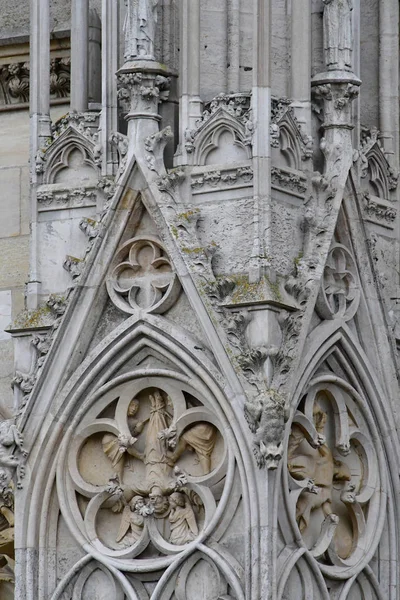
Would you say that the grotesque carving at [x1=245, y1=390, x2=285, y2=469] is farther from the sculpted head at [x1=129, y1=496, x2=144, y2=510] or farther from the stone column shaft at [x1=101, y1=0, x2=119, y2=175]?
the stone column shaft at [x1=101, y1=0, x2=119, y2=175]

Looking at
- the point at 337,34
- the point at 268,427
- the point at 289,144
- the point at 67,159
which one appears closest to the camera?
the point at 268,427

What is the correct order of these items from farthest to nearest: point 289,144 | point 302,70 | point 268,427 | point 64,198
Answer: point 64,198, point 302,70, point 289,144, point 268,427

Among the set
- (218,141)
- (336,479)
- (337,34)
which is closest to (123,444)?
(336,479)

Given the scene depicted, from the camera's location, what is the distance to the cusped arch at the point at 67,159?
46.7ft

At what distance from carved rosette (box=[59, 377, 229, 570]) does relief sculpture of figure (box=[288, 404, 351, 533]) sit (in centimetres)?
40

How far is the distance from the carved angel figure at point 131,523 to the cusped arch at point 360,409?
842mm

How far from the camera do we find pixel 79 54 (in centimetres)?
1452

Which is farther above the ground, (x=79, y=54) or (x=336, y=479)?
(x=79, y=54)

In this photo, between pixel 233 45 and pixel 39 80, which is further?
pixel 39 80

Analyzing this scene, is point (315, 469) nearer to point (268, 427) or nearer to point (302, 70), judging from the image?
point (268, 427)

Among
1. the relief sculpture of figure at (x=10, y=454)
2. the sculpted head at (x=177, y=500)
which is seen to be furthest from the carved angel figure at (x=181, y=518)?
the relief sculpture of figure at (x=10, y=454)

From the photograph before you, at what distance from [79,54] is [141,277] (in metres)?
1.45

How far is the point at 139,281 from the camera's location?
13.8 metres

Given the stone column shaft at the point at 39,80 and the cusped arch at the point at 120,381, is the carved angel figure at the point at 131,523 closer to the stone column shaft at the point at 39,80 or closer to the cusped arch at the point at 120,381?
the cusped arch at the point at 120,381
